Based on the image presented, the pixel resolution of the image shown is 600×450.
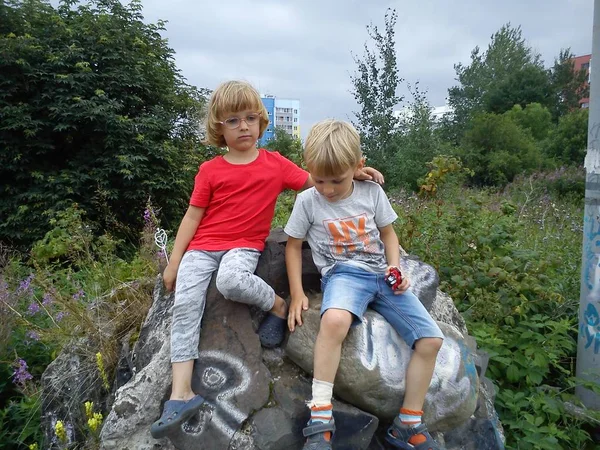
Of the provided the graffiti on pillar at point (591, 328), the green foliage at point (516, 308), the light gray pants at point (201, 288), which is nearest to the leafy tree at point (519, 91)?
the green foliage at point (516, 308)

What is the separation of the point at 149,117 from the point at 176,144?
2.73ft

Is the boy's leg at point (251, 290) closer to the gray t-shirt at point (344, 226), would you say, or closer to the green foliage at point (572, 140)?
the gray t-shirt at point (344, 226)

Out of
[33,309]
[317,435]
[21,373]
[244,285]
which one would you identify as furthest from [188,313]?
[33,309]

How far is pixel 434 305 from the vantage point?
2.91 metres

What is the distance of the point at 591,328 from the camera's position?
3.13 metres

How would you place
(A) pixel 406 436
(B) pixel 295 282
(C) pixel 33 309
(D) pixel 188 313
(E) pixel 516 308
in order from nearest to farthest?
(A) pixel 406 436 < (D) pixel 188 313 < (B) pixel 295 282 < (E) pixel 516 308 < (C) pixel 33 309

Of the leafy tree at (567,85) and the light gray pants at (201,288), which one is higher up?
the leafy tree at (567,85)

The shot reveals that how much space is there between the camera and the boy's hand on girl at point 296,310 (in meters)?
2.34

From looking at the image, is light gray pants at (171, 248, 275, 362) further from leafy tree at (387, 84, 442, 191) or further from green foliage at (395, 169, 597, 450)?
leafy tree at (387, 84, 442, 191)

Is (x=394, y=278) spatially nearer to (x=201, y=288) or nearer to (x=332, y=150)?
(x=332, y=150)

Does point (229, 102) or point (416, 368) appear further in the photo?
point (229, 102)

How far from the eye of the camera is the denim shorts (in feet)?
7.16

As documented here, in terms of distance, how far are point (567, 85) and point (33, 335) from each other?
3539 centimetres

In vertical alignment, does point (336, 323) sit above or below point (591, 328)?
above
